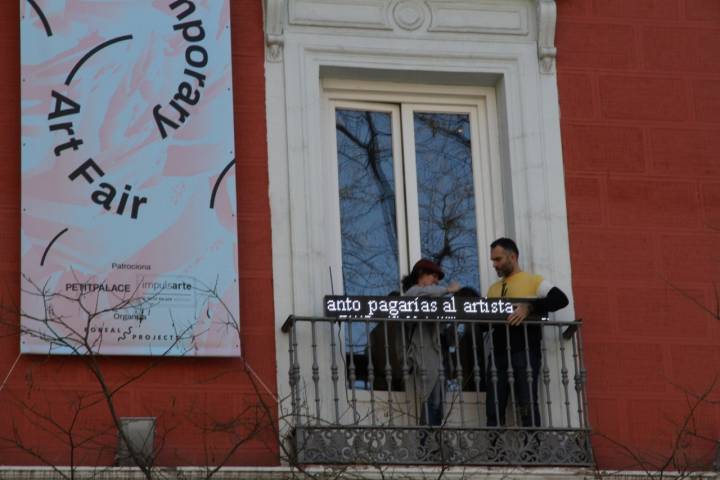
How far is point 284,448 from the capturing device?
1425 centimetres

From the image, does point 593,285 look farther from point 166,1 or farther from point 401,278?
point 166,1

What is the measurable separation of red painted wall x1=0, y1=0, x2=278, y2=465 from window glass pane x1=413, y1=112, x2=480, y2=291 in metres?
1.29

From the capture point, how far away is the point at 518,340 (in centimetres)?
1585

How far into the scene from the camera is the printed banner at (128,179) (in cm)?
1545

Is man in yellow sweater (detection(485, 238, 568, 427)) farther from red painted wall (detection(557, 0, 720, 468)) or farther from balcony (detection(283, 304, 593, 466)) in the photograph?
red painted wall (detection(557, 0, 720, 468))

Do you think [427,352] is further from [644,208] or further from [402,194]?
[644,208]

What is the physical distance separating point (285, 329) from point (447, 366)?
1.16 meters

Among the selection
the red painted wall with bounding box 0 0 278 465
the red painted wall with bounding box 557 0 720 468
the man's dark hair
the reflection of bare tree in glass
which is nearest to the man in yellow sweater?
the man's dark hair

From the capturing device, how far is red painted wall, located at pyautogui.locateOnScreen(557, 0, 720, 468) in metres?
16.1

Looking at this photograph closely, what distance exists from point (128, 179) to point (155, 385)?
1470 mm

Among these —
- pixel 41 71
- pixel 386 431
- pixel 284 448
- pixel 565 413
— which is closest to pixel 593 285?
pixel 565 413

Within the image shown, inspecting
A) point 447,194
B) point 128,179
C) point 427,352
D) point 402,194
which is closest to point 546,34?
point 447,194

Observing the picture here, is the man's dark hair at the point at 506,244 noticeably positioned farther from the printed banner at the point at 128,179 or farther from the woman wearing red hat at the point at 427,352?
the printed banner at the point at 128,179

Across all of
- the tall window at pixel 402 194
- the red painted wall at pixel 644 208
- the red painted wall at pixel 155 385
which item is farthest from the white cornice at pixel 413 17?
the red painted wall at pixel 155 385
